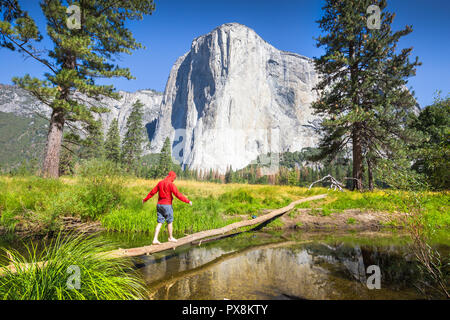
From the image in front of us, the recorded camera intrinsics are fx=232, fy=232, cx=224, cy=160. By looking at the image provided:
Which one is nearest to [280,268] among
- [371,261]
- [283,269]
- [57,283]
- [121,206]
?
[283,269]

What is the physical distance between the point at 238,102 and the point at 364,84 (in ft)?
463

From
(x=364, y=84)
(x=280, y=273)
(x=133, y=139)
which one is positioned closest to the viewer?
(x=280, y=273)

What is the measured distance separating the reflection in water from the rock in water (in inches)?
5227

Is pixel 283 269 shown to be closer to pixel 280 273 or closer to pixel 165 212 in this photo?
pixel 280 273

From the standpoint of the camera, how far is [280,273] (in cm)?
579

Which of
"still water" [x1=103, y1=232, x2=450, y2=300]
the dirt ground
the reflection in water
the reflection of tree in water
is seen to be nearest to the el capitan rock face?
the dirt ground

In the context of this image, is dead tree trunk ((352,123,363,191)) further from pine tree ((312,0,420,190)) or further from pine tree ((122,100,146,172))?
pine tree ((122,100,146,172))

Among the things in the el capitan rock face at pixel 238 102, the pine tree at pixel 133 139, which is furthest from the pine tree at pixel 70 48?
the el capitan rock face at pixel 238 102

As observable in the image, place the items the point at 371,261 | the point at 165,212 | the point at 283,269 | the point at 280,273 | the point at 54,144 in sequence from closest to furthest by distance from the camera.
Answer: the point at 280,273
the point at 283,269
the point at 165,212
the point at 371,261
the point at 54,144

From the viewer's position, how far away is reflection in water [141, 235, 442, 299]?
4.65m

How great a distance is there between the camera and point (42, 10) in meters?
13.8

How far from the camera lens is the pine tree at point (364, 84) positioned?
16625 mm

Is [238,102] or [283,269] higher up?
[238,102]

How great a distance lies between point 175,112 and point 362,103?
185723mm
